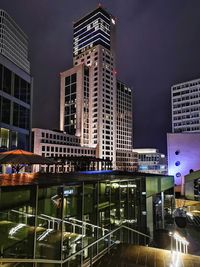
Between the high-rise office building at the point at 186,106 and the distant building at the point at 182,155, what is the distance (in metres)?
39.1

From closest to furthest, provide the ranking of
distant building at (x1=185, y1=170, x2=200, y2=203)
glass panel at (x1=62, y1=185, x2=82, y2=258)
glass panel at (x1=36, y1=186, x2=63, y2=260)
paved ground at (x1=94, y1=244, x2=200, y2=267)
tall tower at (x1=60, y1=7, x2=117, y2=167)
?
1. glass panel at (x1=36, y1=186, x2=63, y2=260)
2. glass panel at (x1=62, y1=185, x2=82, y2=258)
3. paved ground at (x1=94, y1=244, x2=200, y2=267)
4. distant building at (x1=185, y1=170, x2=200, y2=203)
5. tall tower at (x1=60, y1=7, x2=117, y2=167)

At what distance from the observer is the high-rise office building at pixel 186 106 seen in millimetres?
94812

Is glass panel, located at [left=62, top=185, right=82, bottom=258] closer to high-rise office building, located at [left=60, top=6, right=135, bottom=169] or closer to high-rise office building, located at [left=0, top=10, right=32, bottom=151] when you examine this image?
high-rise office building, located at [left=0, top=10, right=32, bottom=151]

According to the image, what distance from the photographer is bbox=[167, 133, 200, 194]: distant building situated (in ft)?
187

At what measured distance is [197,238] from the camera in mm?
20578

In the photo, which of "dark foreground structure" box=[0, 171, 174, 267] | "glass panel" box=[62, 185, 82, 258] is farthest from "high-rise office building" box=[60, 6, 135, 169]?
"glass panel" box=[62, 185, 82, 258]

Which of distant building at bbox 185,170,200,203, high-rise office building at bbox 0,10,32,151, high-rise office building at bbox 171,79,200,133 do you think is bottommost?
distant building at bbox 185,170,200,203

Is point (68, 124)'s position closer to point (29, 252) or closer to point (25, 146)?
point (25, 146)

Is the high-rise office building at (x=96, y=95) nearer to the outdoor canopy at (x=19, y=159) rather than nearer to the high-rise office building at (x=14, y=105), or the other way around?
the high-rise office building at (x=14, y=105)

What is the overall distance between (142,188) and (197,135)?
47616mm

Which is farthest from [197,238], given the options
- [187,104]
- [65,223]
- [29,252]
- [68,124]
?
[68,124]

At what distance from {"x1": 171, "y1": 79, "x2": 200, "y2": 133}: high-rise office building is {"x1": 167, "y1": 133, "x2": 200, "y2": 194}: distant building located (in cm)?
3912

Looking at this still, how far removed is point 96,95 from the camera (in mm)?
114625

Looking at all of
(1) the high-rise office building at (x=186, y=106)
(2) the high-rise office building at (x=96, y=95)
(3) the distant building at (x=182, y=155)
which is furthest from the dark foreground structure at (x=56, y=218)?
(2) the high-rise office building at (x=96, y=95)
